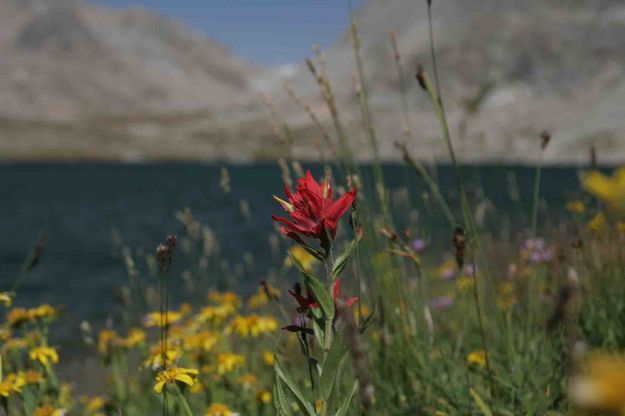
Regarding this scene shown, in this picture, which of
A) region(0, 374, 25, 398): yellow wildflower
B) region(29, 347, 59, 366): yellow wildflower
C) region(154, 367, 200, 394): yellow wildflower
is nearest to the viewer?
region(154, 367, 200, 394): yellow wildflower

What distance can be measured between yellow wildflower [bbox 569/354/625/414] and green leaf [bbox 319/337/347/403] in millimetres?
773

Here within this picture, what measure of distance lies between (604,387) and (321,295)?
87 centimetres

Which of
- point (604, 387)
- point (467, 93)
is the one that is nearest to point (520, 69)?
point (467, 93)

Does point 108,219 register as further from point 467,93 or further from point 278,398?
point 467,93

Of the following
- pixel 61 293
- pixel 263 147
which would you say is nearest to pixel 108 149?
pixel 263 147

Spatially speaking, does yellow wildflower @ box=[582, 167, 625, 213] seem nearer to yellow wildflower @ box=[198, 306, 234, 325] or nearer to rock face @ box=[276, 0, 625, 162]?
yellow wildflower @ box=[198, 306, 234, 325]

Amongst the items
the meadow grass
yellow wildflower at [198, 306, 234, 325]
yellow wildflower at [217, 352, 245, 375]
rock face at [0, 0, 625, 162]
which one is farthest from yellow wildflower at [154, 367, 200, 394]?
rock face at [0, 0, 625, 162]

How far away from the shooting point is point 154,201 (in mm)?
44844

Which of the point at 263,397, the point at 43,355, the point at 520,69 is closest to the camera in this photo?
the point at 43,355

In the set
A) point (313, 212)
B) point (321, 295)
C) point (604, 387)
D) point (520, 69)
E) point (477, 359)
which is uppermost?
point (520, 69)

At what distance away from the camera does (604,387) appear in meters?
0.55

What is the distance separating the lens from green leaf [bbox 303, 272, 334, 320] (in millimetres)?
1357

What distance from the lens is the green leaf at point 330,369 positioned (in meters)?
1.31

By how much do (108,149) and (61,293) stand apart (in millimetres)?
107899
